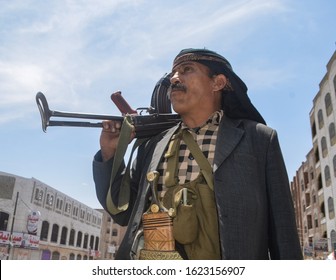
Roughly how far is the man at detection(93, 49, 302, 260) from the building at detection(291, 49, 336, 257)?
27458 millimetres

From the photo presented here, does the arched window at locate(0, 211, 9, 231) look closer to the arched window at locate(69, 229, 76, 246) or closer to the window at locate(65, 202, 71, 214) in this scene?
the window at locate(65, 202, 71, 214)

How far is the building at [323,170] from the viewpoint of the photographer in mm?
28641

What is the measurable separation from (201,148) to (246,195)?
0.46 metres

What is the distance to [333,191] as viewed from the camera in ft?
95.6

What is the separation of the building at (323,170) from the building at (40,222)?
2941 cm

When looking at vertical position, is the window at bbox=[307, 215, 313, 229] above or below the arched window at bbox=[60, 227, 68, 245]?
above

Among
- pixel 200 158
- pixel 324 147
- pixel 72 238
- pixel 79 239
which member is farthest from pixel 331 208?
pixel 79 239

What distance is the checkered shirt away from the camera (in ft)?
7.09

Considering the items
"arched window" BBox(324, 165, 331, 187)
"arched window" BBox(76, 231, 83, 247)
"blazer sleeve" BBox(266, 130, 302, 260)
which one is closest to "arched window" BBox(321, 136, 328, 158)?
"arched window" BBox(324, 165, 331, 187)

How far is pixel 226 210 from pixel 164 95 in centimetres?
124

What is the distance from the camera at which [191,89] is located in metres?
2.37

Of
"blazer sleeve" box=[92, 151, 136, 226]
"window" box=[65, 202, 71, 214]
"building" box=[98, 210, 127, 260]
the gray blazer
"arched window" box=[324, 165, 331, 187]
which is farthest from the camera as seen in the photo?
"building" box=[98, 210, 127, 260]

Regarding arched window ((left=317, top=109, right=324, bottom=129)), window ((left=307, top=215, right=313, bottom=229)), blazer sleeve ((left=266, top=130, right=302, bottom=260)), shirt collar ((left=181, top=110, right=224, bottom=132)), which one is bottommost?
blazer sleeve ((left=266, top=130, right=302, bottom=260))
